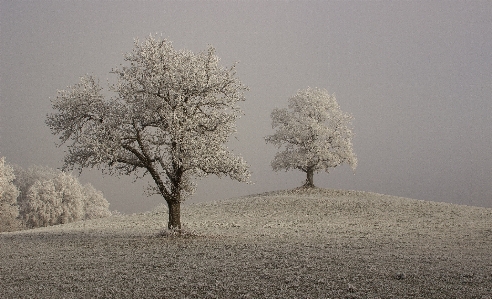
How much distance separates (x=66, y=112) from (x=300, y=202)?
26715 mm

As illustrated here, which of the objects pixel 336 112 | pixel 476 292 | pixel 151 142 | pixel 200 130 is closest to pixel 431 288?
pixel 476 292

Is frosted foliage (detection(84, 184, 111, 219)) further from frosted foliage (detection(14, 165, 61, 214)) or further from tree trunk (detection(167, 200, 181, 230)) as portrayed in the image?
tree trunk (detection(167, 200, 181, 230))

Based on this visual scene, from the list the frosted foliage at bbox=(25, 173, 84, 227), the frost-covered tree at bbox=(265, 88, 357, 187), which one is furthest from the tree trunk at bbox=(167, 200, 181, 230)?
the frosted foliage at bbox=(25, 173, 84, 227)

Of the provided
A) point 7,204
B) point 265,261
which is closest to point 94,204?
point 7,204

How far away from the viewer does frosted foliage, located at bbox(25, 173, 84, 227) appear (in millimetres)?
64125

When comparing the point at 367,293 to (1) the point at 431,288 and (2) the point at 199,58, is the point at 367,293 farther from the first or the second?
(2) the point at 199,58

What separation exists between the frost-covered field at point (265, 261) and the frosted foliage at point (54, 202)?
33254 mm

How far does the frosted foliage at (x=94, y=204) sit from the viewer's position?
243 feet

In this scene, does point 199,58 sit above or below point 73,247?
above

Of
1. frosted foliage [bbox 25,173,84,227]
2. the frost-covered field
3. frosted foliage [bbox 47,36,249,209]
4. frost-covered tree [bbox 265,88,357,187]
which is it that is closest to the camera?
the frost-covered field

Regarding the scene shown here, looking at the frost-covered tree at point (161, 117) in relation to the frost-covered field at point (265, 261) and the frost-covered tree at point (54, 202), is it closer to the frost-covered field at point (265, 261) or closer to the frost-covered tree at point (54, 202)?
the frost-covered field at point (265, 261)

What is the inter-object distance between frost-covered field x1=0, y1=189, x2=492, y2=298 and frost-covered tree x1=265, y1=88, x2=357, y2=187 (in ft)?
53.5

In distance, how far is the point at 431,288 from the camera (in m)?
13.8

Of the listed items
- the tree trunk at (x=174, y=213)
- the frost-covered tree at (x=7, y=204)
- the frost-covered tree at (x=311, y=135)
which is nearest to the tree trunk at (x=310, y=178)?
the frost-covered tree at (x=311, y=135)
